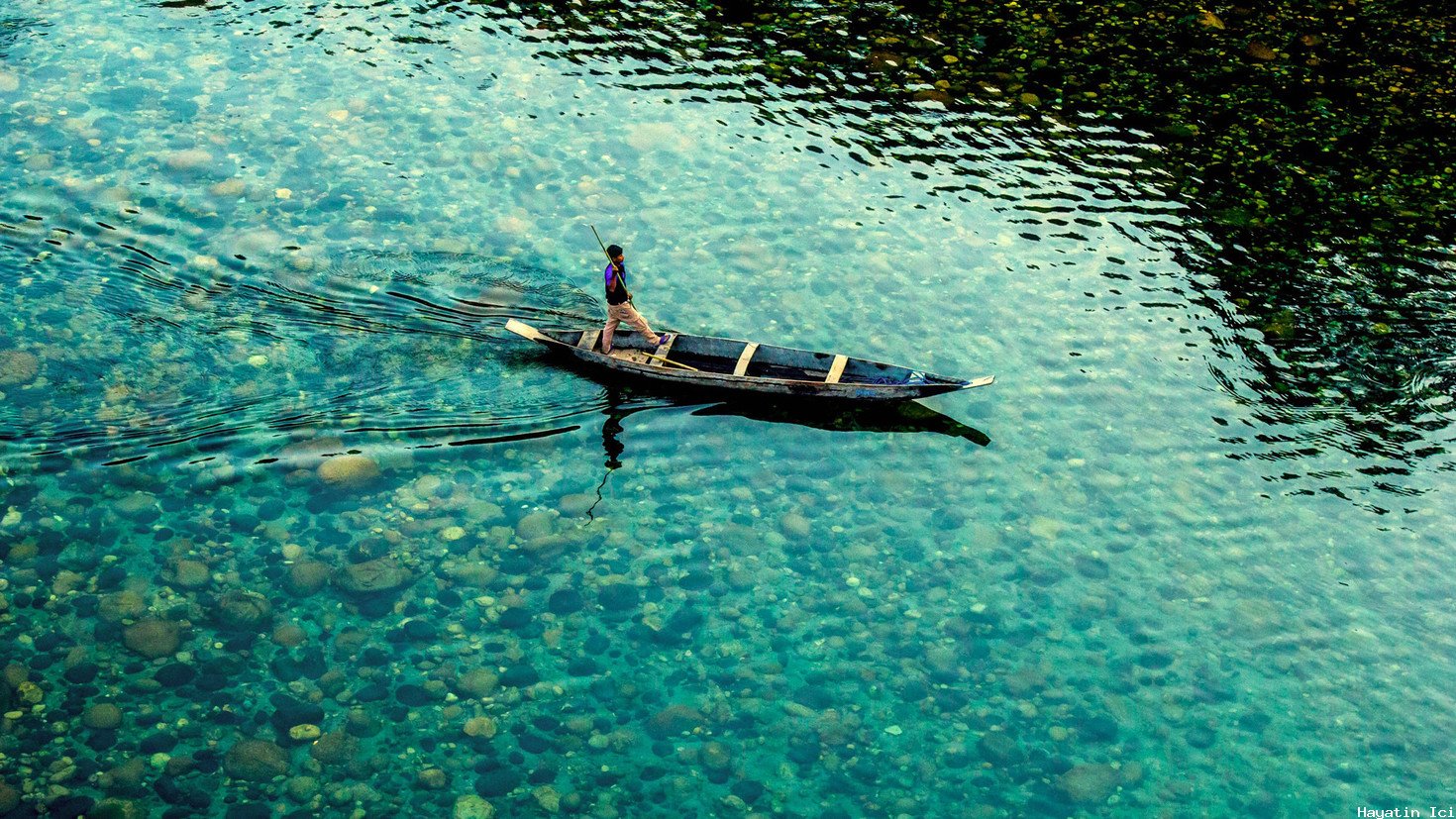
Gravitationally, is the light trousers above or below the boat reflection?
above

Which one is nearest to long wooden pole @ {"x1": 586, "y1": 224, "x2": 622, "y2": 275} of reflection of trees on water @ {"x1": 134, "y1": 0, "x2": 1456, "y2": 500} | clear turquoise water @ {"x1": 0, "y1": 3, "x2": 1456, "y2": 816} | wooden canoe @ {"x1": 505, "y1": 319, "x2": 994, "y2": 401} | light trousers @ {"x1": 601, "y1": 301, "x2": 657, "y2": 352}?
clear turquoise water @ {"x1": 0, "y1": 3, "x2": 1456, "y2": 816}

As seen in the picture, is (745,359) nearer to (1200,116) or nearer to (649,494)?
(649,494)

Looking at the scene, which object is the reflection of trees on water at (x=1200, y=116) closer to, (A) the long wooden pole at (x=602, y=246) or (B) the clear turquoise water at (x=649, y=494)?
(B) the clear turquoise water at (x=649, y=494)

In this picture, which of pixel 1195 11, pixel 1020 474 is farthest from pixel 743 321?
pixel 1195 11

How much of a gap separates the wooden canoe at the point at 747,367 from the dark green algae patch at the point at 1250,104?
22.6 ft

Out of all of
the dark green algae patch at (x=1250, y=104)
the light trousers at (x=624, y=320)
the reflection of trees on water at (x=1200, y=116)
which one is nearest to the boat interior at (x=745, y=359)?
the light trousers at (x=624, y=320)

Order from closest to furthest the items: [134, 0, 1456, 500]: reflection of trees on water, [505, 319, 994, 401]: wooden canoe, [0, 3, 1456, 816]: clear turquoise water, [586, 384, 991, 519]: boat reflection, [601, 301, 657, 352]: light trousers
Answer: [0, 3, 1456, 816]: clear turquoise water → [505, 319, 994, 401]: wooden canoe → [586, 384, 991, 519]: boat reflection → [601, 301, 657, 352]: light trousers → [134, 0, 1456, 500]: reflection of trees on water

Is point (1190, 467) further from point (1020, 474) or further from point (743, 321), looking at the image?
point (743, 321)

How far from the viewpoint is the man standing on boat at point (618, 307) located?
65.6 ft

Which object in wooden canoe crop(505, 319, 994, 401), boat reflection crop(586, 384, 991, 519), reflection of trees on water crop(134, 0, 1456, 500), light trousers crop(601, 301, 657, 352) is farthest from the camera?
reflection of trees on water crop(134, 0, 1456, 500)

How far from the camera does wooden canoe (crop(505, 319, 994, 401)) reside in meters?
19.8

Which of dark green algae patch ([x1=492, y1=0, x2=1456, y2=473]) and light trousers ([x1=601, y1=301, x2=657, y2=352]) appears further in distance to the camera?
dark green algae patch ([x1=492, y1=0, x2=1456, y2=473])

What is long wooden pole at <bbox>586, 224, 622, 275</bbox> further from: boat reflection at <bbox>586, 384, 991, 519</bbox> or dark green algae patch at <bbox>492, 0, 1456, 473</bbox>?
dark green algae patch at <bbox>492, 0, 1456, 473</bbox>

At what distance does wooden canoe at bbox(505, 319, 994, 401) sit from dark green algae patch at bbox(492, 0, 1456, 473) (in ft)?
22.6
